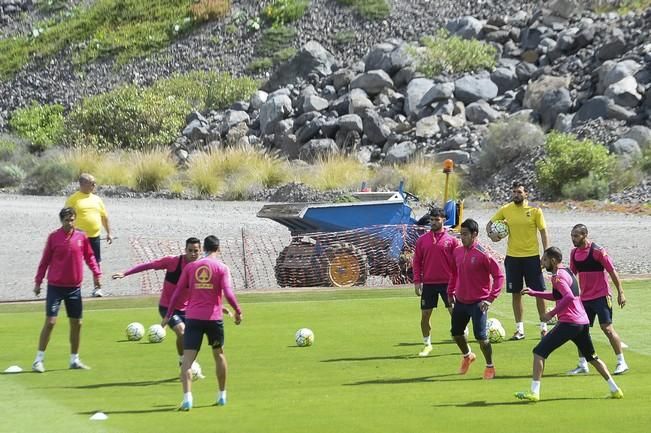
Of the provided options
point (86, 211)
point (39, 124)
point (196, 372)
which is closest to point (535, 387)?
point (196, 372)

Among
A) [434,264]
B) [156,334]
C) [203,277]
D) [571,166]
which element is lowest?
[156,334]

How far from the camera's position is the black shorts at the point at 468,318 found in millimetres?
14586

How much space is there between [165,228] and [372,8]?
28.7 m

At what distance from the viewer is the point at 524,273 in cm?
1803

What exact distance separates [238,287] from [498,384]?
41.7 ft

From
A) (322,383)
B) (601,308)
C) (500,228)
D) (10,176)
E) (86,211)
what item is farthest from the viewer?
(10,176)

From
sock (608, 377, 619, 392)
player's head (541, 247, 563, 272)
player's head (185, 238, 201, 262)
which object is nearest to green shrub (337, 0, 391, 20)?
player's head (185, 238, 201, 262)

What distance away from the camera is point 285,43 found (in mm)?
58906

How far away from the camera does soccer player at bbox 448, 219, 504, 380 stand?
48.1 ft

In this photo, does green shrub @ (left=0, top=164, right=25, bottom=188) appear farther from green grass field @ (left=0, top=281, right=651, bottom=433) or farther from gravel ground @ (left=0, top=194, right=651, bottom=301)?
green grass field @ (left=0, top=281, right=651, bottom=433)

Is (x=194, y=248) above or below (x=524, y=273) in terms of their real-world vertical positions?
above

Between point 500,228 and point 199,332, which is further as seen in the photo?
point 500,228

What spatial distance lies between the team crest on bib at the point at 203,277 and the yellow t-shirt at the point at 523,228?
239 inches

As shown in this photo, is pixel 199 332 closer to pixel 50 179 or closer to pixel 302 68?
pixel 50 179
